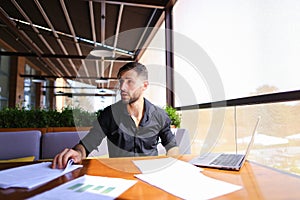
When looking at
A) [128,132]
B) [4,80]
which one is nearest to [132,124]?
[128,132]

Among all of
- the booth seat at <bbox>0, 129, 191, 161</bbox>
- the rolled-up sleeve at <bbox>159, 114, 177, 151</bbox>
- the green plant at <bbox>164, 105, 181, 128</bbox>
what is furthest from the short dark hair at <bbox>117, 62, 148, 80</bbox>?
the green plant at <bbox>164, 105, 181, 128</bbox>

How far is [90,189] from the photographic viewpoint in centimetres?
68

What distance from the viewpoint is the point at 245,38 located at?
2.20 meters

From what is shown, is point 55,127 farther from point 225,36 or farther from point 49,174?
point 225,36

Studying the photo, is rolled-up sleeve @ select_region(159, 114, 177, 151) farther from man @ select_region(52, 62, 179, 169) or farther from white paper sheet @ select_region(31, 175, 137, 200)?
white paper sheet @ select_region(31, 175, 137, 200)

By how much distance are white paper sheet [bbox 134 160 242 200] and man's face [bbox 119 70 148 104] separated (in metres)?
0.67

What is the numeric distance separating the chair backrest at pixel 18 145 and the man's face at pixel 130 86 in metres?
0.93

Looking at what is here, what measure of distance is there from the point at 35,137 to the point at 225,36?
2.22 metres

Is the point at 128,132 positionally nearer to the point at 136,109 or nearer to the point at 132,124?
the point at 132,124

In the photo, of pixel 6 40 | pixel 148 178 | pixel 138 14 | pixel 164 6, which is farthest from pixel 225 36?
pixel 6 40

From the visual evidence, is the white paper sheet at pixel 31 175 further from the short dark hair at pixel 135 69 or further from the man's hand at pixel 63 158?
the short dark hair at pixel 135 69

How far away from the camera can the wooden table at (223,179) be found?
63cm

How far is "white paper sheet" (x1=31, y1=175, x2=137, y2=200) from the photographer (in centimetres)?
61

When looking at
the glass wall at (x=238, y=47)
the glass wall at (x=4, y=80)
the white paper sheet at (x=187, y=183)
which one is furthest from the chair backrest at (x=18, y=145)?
the glass wall at (x=4, y=80)
